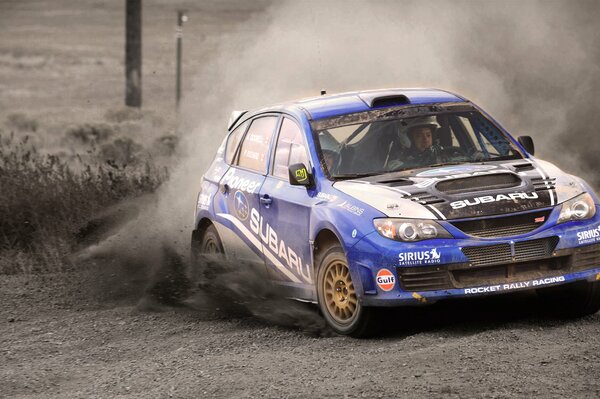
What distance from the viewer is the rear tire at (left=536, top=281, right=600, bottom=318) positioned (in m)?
8.33

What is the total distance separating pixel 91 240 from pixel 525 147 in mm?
5744

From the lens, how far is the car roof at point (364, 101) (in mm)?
9398

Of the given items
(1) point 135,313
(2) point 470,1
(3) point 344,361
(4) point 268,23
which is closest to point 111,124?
(4) point 268,23

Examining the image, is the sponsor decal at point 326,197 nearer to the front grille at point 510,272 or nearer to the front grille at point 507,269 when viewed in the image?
the front grille at point 507,269

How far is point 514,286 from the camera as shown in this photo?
792 cm

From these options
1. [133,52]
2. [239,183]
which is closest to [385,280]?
[239,183]

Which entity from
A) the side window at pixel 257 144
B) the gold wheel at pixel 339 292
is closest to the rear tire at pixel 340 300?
the gold wheel at pixel 339 292

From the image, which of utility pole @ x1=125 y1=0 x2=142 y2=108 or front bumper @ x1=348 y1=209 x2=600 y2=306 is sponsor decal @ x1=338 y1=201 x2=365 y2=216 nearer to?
front bumper @ x1=348 y1=209 x2=600 y2=306

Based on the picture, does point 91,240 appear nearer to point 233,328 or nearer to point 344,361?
point 233,328

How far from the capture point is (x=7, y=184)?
555 inches

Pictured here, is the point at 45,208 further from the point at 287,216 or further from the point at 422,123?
the point at 422,123

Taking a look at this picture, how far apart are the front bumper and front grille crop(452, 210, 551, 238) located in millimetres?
49

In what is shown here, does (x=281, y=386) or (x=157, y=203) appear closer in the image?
(x=281, y=386)

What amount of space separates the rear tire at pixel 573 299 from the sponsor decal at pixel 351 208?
1488 millimetres
